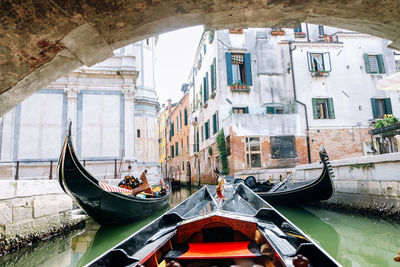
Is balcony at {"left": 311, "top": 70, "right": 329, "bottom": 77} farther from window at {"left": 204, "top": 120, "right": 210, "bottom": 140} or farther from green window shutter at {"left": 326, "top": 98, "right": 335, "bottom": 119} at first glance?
window at {"left": 204, "top": 120, "right": 210, "bottom": 140}

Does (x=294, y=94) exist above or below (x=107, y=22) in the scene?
above

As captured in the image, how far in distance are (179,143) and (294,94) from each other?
418 inches

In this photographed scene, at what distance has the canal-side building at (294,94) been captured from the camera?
34.7 ft

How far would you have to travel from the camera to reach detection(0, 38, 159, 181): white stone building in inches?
337

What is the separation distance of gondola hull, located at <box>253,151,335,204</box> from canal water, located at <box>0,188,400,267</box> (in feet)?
1.58

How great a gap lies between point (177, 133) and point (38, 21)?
19.5 meters

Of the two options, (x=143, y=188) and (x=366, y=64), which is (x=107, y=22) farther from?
(x=366, y=64)

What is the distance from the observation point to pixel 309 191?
18.3 feet

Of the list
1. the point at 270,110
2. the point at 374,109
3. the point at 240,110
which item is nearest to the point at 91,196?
the point at 240,110

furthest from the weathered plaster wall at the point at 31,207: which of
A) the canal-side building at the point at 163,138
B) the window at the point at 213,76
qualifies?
the canal-side building at the point at 163,138

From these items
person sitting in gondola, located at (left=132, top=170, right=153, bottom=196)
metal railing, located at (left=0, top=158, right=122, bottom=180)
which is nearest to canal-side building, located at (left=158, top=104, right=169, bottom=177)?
metal railing, located at (left=0, top=158, right=122, bottom=180)

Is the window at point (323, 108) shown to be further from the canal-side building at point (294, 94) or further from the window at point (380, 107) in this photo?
the window at point (380, 107)

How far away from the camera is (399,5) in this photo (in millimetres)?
1730

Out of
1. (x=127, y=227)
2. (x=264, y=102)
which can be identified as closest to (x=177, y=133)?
(x=264, y=102)
